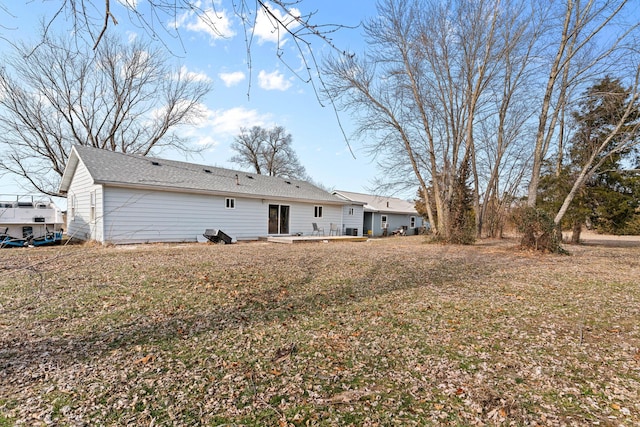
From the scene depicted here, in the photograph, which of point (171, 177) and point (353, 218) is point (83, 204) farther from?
point (353, 218)

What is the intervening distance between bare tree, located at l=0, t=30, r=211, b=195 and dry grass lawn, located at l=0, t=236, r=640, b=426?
42.9 ft

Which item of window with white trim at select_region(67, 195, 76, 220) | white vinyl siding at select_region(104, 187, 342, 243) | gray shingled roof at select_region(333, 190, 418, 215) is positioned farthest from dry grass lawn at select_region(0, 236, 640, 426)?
gray shingled roof at select_region(333, 190, 418, 215)

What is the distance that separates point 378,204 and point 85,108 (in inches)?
823

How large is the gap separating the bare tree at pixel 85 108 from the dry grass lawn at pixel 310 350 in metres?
13.1

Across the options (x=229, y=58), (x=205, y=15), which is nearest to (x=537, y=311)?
(x=229, y=58)

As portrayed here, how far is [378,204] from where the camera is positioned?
25453 millimetres

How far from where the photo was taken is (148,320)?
11.9 feet

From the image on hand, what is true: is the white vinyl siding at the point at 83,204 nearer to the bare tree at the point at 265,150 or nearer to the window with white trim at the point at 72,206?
the window with white trim at the point at 72,206

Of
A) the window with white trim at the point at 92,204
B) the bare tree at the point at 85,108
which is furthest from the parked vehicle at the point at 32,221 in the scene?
the bare tree at the point at 85,108

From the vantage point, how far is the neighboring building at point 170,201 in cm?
1072

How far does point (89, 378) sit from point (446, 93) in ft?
52.0

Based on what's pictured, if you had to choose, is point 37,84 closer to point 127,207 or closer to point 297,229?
point 127,207

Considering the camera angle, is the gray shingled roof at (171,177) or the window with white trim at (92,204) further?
the window with white trim at (92,204)

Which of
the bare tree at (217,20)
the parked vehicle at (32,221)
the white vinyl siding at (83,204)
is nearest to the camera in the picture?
the bare tree at (217,20)
